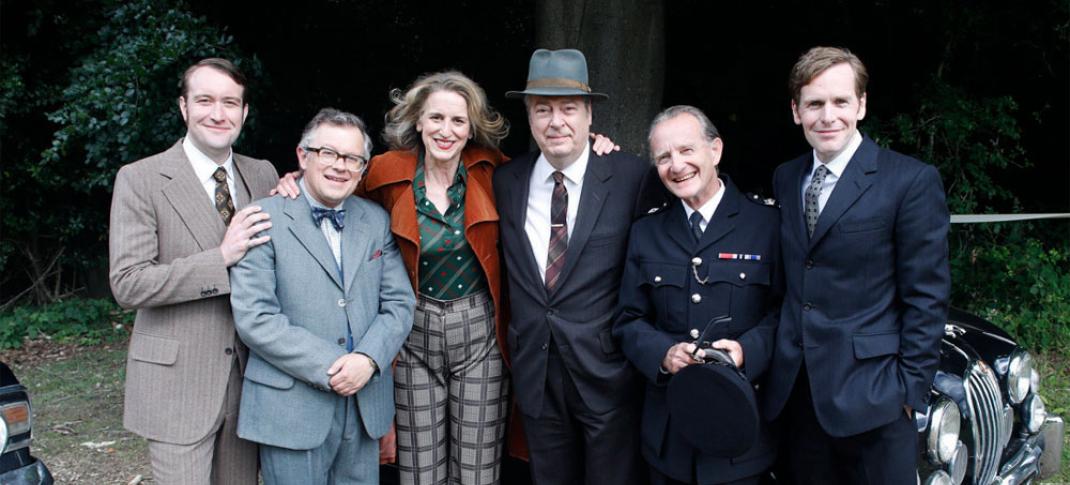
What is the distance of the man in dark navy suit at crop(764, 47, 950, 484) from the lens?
273 centimetres

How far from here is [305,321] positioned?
3031mm

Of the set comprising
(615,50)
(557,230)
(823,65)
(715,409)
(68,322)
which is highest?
(615,50)

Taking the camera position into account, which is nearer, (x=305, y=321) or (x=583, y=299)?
(x=305, y=321)

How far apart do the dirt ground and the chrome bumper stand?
4.44 metres

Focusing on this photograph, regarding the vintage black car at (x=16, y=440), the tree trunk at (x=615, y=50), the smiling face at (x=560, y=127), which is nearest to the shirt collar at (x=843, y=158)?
the smiling face at (x=560, y=127)

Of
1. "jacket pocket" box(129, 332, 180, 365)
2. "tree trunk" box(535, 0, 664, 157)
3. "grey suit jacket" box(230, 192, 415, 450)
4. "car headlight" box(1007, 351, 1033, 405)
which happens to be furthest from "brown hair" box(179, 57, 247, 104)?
"car headlight" box(1007, 351, 1033, 405)

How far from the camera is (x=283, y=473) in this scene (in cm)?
303

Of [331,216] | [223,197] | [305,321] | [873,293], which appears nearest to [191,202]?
[223,197]

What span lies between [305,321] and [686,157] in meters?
1.48

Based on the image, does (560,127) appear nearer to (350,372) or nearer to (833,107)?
(833,107)

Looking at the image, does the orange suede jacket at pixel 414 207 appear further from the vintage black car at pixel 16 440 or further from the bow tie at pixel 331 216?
the vintage black car at pixel 16 440

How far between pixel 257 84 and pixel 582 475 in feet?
14.6

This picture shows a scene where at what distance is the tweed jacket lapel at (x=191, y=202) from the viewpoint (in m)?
3.02

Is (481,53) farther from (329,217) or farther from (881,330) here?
(881,330)
